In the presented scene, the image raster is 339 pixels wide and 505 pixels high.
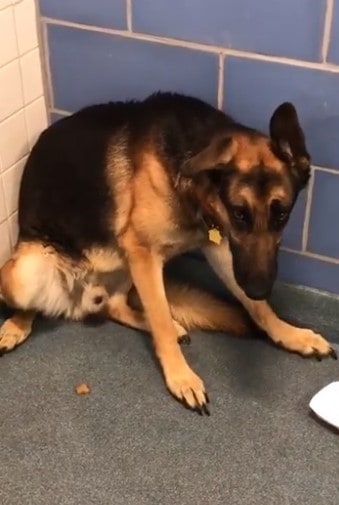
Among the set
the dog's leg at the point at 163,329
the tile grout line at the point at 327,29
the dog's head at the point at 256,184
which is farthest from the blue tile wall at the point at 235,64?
the dog's leg at the point at 163,329

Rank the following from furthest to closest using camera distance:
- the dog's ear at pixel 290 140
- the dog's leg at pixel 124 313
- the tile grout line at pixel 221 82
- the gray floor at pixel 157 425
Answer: the dog's leg at pixel 124 313 → the tile grout line at pixel 221 82 → the gray floor at pixel 157 425 → the dog's ear at pixel 290 140

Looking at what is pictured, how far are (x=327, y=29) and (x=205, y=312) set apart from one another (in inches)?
26.5

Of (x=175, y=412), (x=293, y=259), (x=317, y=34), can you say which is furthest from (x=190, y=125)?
(x=175, y=412)

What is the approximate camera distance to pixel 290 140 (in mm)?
1429

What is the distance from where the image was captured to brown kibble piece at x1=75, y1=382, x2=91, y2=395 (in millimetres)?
1735

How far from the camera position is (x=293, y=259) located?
1847 mm

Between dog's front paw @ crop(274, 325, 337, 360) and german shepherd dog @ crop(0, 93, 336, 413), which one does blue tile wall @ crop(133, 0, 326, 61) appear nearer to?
german shepherd dog @ crop(0, 93, 336, 413)

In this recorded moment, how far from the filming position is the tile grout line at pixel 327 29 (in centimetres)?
153

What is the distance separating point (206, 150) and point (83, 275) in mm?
538

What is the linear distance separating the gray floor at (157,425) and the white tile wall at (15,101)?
→ 0.99 feet

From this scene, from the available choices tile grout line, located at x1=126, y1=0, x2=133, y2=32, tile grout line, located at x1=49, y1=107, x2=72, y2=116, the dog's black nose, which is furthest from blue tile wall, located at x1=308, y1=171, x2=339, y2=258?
tile grout line, located at x1=49, y1=107, x2=72, y2=116

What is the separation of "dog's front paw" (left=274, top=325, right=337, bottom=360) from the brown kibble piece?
434 millimetres

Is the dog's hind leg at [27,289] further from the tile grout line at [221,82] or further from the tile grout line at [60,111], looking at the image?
the tile grout line at [221,82]

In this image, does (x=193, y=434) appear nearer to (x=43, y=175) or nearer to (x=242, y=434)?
(x=242, y=434)
